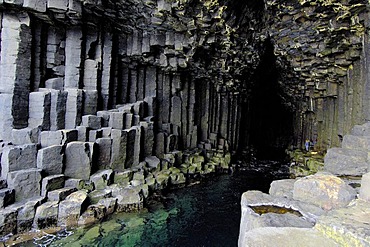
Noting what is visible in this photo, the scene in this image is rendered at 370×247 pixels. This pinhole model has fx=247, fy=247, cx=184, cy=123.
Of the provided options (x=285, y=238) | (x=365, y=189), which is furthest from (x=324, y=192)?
(x=285, y=238)

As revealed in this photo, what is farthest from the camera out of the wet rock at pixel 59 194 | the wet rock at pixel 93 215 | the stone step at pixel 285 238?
the wet rock at pixel 59 194

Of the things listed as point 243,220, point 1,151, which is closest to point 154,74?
point 1,151

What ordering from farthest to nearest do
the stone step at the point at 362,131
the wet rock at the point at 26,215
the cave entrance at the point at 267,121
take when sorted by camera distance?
the cave entrance at the point at 267,121 < the wet rock at the point at 26,215 < the stone step at the point at 362,131

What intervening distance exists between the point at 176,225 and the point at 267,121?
2492 cm

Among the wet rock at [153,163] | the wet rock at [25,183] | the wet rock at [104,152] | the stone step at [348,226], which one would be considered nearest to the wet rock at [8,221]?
the wet rock at [25,183]

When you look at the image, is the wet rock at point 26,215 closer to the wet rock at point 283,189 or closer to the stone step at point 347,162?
the wet rock at point 283,189

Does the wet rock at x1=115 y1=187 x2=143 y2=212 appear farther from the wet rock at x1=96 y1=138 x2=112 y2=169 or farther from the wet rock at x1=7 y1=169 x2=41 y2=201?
the wet rock at x1=7 y1=169 x2=41 y2=201

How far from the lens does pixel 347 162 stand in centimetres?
575

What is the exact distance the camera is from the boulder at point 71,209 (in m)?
7.64

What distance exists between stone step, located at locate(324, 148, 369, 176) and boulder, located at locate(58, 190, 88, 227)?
7.25m

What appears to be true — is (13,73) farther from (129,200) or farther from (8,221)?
(129,200)

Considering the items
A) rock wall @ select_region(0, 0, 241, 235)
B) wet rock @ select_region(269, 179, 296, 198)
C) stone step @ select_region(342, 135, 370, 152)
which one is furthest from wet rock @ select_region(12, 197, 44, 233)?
stone step @ select_region(342, 135, 370, 152)

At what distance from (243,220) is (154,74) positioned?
11.9 m

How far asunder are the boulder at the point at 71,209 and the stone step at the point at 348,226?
7100 mm
